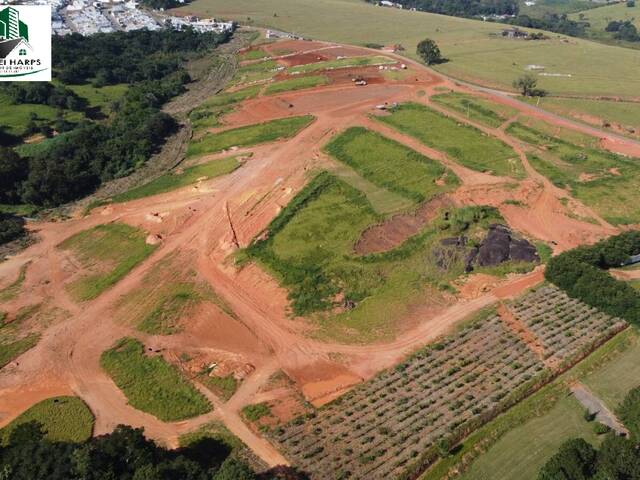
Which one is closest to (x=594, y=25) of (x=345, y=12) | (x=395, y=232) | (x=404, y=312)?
(x=345, y=12)

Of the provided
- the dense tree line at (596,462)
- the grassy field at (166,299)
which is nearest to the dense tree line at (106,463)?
the grassy field at (166,299)

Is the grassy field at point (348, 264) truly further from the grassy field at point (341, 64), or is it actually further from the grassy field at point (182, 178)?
the grassy field at point (341, 64)

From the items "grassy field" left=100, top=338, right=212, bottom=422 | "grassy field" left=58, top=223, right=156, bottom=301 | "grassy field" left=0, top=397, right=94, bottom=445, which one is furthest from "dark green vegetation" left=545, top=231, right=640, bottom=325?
"grassy field" left=0, top=397, right=94, bottom=445

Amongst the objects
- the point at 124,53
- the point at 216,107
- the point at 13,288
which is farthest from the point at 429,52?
the point at 13,288

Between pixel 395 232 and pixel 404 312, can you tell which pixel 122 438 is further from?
pixel 395 232

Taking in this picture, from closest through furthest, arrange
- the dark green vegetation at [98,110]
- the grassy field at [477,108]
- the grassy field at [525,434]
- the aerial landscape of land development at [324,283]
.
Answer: the grassy field at [525,434] → the aerial landscape of land development at [324,283] → the dark green vegetation at [98,110] → the grassy field at [477,108]

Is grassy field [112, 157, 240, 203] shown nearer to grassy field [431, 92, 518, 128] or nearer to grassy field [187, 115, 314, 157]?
grassy field [187, 115, 314, 157]

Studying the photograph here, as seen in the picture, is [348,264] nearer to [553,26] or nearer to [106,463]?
[106,463]
